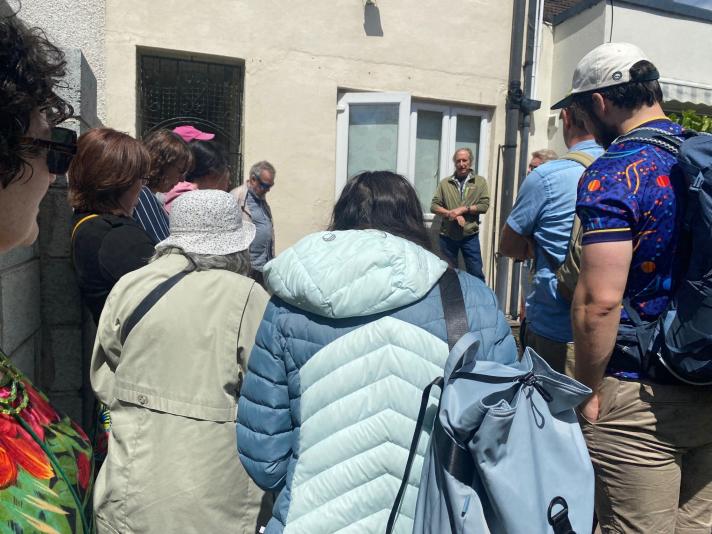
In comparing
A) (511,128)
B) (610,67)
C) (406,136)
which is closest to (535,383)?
(610,67)

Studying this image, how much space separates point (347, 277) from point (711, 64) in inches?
351

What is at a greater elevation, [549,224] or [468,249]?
[549,224]

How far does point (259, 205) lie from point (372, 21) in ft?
8.77

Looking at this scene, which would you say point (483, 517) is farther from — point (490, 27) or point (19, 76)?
point (490, 27)

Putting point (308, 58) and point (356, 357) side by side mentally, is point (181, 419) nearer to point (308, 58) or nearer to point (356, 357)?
point (356, 357)

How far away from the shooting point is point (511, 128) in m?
7.67

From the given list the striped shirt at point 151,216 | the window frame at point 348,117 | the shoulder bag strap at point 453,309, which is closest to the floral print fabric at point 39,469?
the shoulder bag strap at point 453,309

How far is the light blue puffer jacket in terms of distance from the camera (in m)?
1.56

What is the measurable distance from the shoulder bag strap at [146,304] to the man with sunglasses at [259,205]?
13.1 feet

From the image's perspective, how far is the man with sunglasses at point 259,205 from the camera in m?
6.05

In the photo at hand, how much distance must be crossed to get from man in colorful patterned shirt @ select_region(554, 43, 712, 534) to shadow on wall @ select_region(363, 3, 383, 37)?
537 centimetres

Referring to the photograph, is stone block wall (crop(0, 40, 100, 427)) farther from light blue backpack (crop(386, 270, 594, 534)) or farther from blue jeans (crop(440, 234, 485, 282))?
blue jeans (crop(440, 234, 485, 282))

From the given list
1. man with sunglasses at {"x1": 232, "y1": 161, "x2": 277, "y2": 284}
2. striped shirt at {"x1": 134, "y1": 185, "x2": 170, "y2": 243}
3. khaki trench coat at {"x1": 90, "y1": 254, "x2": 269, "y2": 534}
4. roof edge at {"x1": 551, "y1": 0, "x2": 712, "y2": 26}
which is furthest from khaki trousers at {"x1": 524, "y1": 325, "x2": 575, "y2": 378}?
roof edge at {"x1": 551, "y1": 0, "x2": 712, "y2": 26}

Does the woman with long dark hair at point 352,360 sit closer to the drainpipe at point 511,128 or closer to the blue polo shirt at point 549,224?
the blue polo shirt at point 549,224
